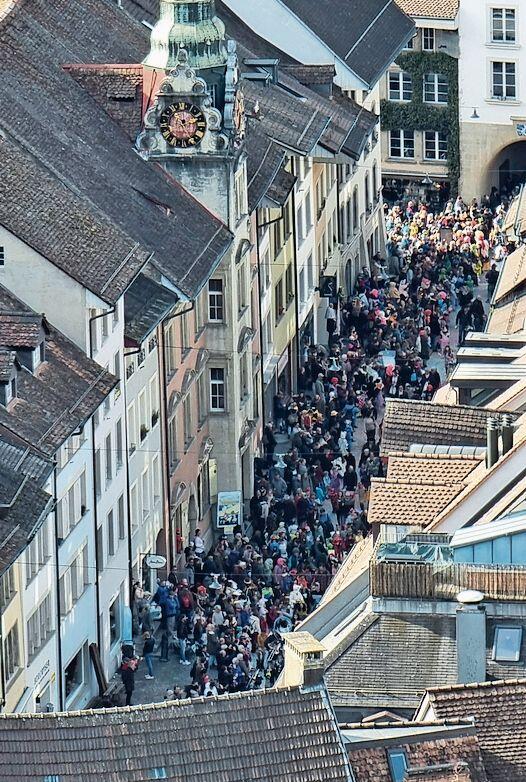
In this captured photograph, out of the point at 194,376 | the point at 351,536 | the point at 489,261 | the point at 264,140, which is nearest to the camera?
the point at 351,536

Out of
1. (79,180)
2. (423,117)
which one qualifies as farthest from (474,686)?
(423,117)

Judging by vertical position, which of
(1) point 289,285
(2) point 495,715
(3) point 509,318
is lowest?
(2) point 495,715

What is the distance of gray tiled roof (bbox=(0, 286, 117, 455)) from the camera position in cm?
8544

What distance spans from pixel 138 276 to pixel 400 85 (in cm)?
5868

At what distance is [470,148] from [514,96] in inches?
Result: 121

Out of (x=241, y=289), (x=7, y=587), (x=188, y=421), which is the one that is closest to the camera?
(x=7, y=587)

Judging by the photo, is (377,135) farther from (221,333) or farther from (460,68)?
(221,333)

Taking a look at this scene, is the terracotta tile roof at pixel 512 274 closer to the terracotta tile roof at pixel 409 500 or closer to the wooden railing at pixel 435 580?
the terracotta tile roof at pixel 409 500

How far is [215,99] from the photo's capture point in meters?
106

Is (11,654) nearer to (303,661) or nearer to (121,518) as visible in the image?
(121,518)

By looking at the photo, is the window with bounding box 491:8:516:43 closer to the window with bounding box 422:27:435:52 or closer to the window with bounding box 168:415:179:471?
the window with bounding box 422:27:435:52

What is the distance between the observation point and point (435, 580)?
68875 millimetres

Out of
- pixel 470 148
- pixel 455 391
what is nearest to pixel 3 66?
pixel 455 391

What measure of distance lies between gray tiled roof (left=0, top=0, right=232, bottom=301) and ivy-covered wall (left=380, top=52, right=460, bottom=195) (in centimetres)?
4378
